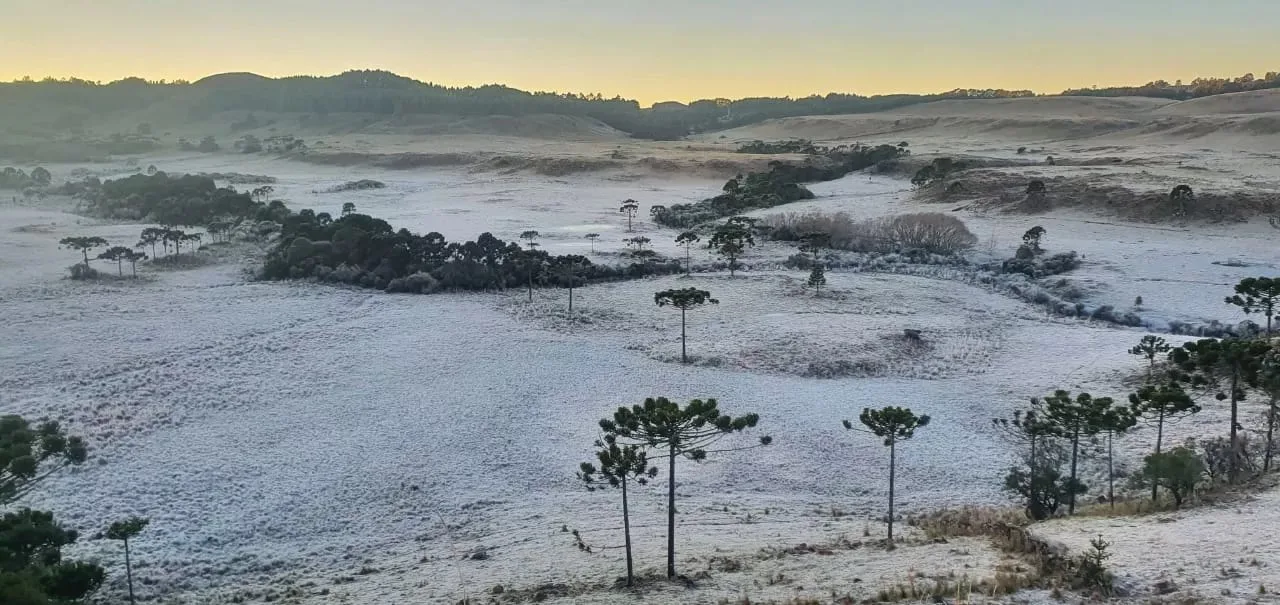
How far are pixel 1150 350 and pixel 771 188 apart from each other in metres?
56.5

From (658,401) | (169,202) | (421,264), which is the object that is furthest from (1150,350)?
(169,202)

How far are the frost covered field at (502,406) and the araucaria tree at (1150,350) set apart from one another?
786 mm

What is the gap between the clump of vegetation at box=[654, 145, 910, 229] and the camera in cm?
7569

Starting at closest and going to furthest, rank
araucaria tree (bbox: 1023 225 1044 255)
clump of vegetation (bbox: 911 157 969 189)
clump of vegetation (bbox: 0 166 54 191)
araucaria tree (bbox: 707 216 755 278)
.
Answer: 1. araucaria tree (bbox: 707 216 755 278)
2. araucaria tree (bbox: 1023 225 1044 255)
3. clump of vegetation (bbox: 911 157 969 189)
4. clump of vegetation (bbox: 0 166 54 191)

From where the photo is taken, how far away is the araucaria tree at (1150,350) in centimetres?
3019

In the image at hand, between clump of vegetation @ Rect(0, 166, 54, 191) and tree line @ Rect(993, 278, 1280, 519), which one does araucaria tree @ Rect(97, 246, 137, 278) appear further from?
clump of vegetation @ Rect(0, 166, 54, 191)

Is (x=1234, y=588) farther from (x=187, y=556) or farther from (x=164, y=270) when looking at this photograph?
(x=164, y=270)

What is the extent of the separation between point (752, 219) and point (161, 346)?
4501 centimetres

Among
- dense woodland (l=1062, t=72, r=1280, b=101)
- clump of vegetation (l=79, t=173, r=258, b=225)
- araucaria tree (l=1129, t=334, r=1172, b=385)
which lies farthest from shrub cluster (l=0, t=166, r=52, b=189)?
dense woodland (l=1062, t=72, r=1280, b=101)

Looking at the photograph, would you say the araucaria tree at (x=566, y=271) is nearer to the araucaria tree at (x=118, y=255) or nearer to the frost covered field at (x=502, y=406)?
the frost covered field at (x=502, y=406)

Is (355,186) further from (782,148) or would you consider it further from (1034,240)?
(1034,240)

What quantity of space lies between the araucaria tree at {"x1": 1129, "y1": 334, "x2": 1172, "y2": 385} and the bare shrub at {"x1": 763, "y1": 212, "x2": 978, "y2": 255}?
23977mm

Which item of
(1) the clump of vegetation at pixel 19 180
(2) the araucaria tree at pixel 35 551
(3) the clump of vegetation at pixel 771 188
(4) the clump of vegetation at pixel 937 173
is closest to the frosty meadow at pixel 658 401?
(2) the araucaria tree at pixel 35 551

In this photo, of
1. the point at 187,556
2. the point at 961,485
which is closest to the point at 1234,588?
the point at 961,485
